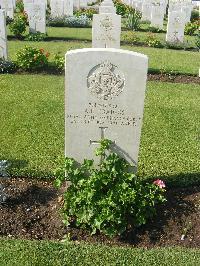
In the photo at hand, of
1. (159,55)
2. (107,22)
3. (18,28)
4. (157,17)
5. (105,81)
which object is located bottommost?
(159,55)

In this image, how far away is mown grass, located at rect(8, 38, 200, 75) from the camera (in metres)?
13.1

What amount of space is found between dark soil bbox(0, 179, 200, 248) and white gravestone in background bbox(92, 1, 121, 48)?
7.41m

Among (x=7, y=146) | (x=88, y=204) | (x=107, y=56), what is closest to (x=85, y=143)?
(x=88, y=204)

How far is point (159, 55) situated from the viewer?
49.2ft

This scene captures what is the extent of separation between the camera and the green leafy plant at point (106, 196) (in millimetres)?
4961

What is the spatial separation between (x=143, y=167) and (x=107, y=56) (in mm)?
2394

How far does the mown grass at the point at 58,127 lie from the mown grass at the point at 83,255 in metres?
1.67

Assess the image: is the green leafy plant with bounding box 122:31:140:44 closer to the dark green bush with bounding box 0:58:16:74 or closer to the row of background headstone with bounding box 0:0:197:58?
the row of background headstone with bounding box 0:0:197:58

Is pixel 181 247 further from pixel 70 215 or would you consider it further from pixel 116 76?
pixel 116 76

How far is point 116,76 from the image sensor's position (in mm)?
5055

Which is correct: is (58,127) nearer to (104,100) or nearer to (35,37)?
(104,100)

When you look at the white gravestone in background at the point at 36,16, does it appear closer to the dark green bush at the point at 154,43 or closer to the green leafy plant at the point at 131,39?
the green leafy plant at the point at 131,39

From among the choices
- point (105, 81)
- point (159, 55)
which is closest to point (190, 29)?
point (159, 55)

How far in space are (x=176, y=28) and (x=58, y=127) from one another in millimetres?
10307
